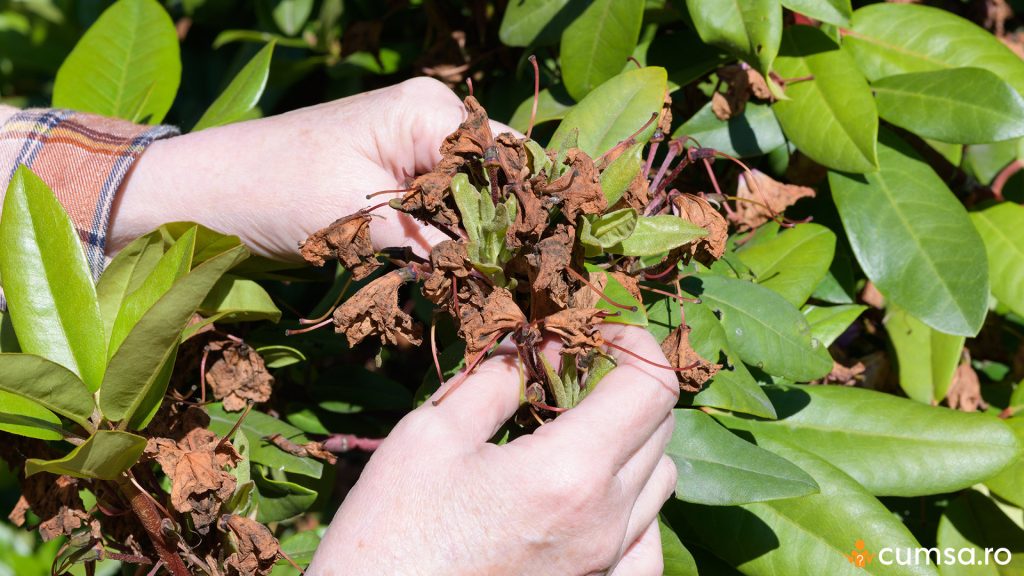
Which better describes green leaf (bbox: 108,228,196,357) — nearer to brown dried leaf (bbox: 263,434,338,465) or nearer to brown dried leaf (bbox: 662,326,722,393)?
brown dried leaf (bbox: 263,434,338,465)

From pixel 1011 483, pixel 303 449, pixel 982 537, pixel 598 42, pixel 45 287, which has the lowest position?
pixel 982 537

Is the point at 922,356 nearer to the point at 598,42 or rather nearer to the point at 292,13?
the point at 598,42

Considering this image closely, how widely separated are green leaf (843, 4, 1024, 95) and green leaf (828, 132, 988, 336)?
143mm

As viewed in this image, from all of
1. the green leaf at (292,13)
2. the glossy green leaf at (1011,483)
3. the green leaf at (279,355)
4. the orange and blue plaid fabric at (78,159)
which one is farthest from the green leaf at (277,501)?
the green leaf at (292,13)

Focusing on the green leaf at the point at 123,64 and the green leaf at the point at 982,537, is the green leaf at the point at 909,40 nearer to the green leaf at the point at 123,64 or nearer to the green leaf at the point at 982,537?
the green leaf at the point at 982,537

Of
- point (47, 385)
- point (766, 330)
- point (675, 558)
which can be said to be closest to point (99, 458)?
point (47, 385)

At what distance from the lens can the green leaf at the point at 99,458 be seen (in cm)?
85

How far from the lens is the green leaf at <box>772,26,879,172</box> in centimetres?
120

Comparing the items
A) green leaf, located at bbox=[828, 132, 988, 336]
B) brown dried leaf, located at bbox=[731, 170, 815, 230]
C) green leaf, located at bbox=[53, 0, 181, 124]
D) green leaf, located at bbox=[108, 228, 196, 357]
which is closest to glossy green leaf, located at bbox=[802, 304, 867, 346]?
green leaf, located at bbox=[828, 132, 988, 336]

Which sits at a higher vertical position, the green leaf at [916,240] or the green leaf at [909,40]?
the green leaf at [909,40]

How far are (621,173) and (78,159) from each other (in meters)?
0.82

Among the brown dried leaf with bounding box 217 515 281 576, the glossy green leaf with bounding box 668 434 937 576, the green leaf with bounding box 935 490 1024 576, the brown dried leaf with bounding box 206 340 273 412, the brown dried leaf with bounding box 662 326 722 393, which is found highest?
the brown dried leaf with bounding box 662 326 722 393

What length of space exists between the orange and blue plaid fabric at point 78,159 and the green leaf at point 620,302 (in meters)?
0.73

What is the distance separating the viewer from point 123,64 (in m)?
1.60
